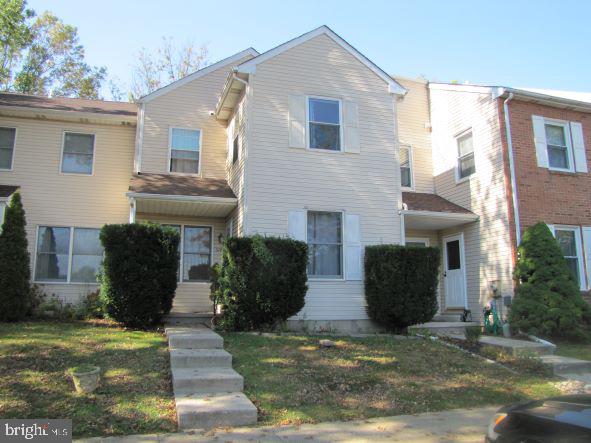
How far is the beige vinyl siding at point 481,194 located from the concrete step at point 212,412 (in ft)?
28.3

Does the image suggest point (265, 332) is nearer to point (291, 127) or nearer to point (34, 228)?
point (291, 127)

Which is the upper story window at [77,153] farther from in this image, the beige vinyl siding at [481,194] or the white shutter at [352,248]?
the beige vinyl siding at [481,194]

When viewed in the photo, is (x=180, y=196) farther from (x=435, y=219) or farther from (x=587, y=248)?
(x=587, y=248)

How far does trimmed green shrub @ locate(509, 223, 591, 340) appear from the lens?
10641 millimetres

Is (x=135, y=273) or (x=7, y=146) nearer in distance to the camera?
(x=135, y=273)

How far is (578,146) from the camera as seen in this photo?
13.3 metres

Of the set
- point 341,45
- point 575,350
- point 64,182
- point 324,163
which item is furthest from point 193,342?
point 341,45

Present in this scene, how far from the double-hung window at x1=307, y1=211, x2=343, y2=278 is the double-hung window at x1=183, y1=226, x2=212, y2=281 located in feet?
11.4

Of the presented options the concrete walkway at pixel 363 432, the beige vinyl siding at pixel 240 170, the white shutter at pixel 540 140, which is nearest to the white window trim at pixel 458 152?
the white shutter at pixel 540 140

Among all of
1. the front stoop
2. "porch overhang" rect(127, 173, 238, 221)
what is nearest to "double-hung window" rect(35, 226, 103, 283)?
"porch overhang" rect(127, 173, 238, 221)

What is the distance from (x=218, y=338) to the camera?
26.3ft

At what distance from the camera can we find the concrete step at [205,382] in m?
5.99

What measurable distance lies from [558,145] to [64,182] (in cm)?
1368

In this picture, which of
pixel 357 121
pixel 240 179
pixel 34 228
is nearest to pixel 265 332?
pixel 240 179
